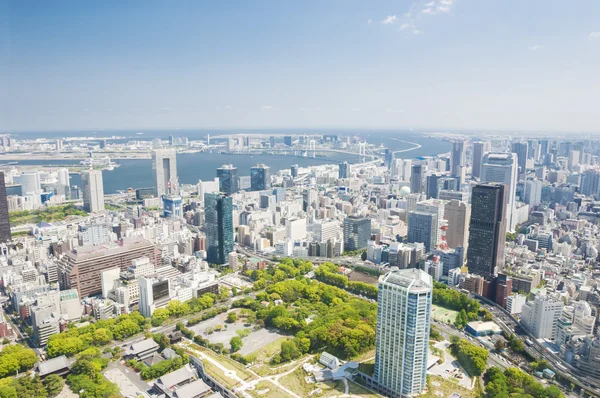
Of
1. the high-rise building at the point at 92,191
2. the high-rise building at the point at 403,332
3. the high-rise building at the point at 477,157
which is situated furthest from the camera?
the high-rise building at the point at 477,157

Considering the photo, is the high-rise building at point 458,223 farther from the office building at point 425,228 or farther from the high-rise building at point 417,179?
the high-rise building at point 417,179

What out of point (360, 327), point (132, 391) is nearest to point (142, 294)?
point (132, 391)

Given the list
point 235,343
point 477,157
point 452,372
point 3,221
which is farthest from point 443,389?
point 477,157

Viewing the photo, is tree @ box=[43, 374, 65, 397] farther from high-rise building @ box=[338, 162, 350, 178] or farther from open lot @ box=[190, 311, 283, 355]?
high-rise building @ box=[338, 162, 350, 178]

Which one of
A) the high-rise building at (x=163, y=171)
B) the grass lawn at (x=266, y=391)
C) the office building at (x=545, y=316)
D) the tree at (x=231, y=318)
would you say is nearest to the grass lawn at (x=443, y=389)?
the grass lawn at (x=266, y=391)

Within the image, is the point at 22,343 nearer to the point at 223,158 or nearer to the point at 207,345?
the point at 207,345

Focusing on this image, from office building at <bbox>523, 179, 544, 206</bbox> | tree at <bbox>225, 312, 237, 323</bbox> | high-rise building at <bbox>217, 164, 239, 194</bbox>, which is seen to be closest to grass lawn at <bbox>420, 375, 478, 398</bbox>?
tree at <bbox>225, 312, 237, 323</bbox>
